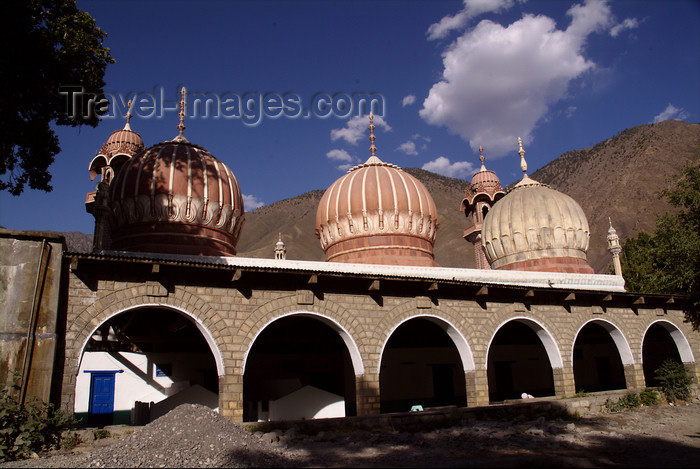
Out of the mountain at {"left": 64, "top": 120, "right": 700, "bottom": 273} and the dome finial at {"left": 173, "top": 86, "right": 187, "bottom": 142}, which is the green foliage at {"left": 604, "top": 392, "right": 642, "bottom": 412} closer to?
the dome finial at {"left": 173, "top": 86, "right": 187, "bottom": 142}

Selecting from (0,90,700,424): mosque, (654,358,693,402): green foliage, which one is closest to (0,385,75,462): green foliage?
(0,90,700,424): mosque

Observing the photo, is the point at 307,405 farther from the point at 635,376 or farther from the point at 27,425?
the point at 635,376

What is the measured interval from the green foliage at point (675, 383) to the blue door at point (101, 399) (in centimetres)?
1561

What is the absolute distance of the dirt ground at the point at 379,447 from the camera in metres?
7.12

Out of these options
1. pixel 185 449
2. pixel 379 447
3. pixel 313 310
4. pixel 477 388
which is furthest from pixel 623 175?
pixel 185 449

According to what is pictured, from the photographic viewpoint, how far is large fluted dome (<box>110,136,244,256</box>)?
15.8 m

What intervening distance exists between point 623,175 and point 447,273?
7321 centimetres

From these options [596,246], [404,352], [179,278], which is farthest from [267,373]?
[596,246]

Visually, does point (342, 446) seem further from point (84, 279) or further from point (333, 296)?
point (84, 279)

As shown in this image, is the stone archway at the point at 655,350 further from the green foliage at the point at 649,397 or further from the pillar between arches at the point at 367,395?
the pillar between arches at the point at 367,395

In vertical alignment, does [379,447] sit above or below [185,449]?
below

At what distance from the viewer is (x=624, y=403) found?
13641 millimetres

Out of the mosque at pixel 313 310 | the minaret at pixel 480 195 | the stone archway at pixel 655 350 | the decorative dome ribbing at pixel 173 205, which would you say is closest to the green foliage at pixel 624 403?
the mosque at pixel 313 310

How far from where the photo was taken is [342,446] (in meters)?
8.57
